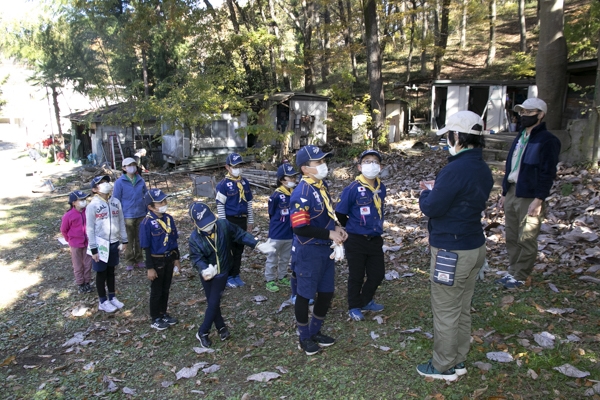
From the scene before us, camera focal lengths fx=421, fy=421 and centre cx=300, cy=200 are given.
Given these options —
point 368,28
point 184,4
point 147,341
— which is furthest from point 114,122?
point 147,341

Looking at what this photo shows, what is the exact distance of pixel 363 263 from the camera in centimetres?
507

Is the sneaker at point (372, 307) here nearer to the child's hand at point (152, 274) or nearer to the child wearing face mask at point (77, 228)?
the child's hand at point (152, 274)

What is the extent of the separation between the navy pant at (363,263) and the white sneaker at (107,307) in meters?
3.54

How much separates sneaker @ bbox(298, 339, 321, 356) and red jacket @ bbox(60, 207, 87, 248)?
4.21 metres

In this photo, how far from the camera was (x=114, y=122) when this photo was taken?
22766 mm

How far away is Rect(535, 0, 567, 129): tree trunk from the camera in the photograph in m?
9.98

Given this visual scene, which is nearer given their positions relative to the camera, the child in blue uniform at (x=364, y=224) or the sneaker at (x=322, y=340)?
the sneaker at (x=322, y=340)

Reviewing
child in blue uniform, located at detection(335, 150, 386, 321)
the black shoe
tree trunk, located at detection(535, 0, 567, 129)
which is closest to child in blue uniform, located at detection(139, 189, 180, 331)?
the black shoe

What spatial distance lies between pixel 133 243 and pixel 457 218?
21.1 feet

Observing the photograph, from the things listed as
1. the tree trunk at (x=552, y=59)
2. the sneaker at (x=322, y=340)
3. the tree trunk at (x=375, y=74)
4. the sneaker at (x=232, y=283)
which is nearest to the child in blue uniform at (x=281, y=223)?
the sneaker at (x=232, y=283)

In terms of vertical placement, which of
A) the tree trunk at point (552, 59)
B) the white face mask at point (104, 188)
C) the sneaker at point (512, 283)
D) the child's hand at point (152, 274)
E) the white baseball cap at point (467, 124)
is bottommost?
the sneaker at point (512, 283)

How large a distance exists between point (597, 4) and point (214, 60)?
1839 cm

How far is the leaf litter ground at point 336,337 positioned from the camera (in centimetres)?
396

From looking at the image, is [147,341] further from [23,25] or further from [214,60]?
[23,25]
